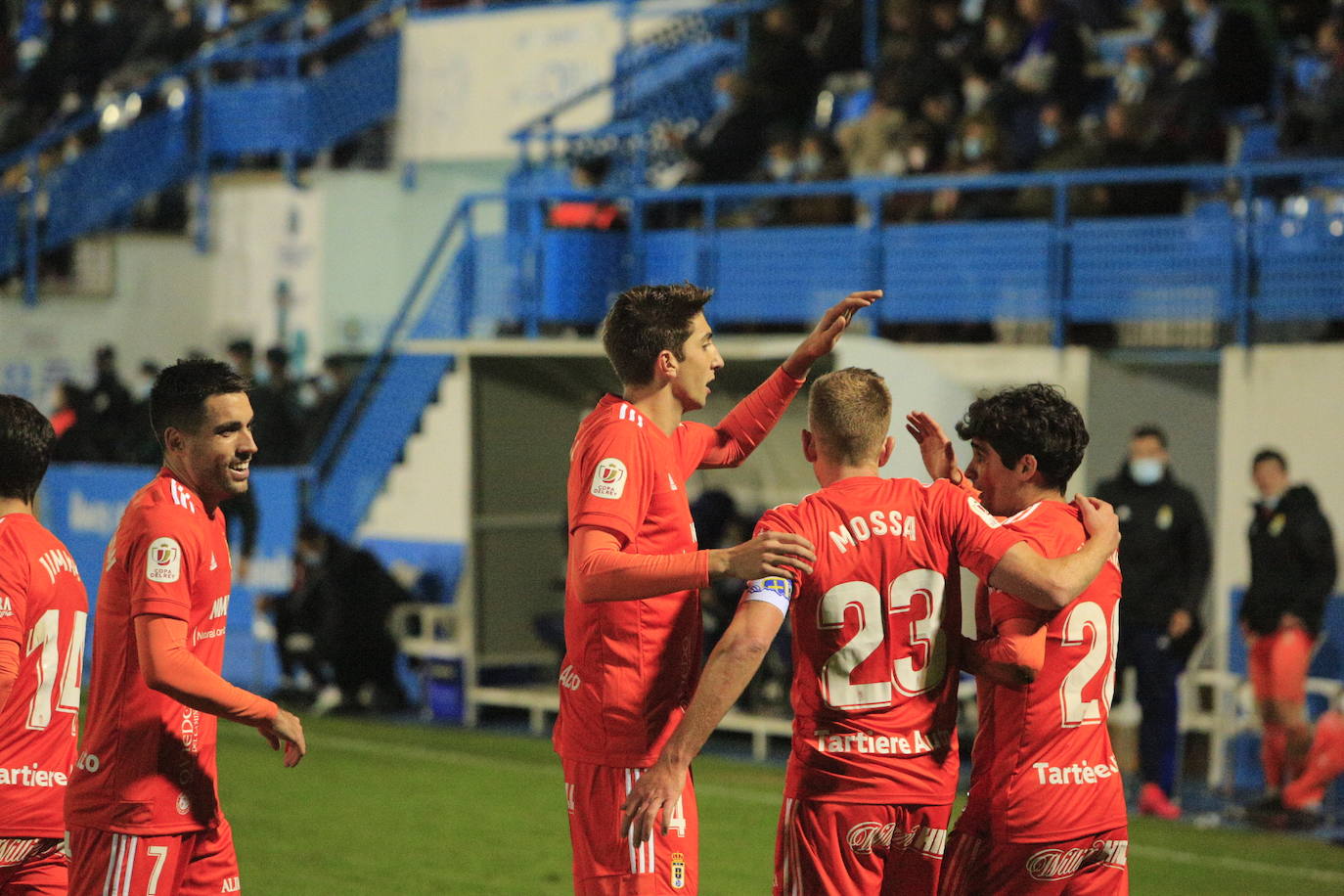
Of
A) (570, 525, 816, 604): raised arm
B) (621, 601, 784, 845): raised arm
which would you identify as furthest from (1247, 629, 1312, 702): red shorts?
(621, 601, 784, 845): raised arm

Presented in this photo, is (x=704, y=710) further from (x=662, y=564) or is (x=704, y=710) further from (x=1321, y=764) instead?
(x=1321, y=764)

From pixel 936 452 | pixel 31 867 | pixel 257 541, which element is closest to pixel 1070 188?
pixel 257 541

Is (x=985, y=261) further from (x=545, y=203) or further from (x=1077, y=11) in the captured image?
(x=545, y=203)

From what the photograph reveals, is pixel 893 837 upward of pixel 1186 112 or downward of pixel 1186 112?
downward

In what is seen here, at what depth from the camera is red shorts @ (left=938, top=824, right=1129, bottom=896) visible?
4.45m

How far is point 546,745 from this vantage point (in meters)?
12.4

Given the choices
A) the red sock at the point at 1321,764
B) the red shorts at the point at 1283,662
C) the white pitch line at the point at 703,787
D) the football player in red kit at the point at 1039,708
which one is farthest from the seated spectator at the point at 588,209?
the football player in red kit at the point at 1039,708

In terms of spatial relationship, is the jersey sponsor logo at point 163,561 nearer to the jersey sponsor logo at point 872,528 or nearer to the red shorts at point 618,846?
the red shorts at point 618,846

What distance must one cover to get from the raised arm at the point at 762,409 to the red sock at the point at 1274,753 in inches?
228

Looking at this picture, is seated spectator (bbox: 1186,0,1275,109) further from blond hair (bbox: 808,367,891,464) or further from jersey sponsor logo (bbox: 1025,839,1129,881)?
jersey sponsor logo (bbox: 1025,839,1129,881)

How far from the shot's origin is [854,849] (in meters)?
4.37

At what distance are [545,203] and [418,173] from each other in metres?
5.99

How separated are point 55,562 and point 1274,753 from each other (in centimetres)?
749

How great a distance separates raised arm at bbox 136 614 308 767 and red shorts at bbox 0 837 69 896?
76cm
